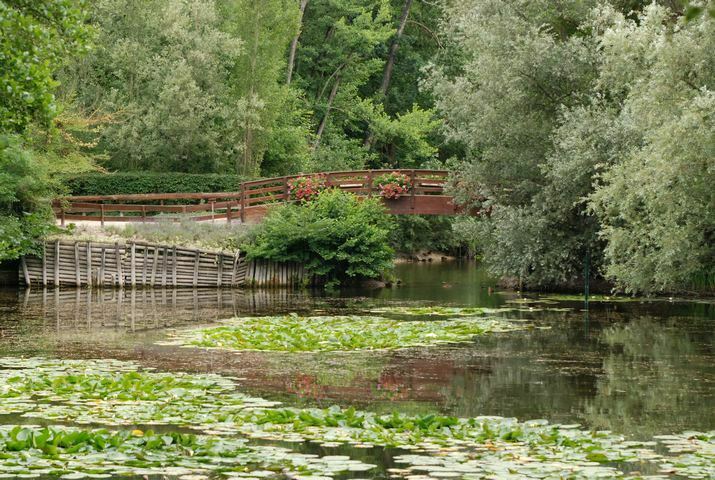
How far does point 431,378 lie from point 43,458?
675 centimetres

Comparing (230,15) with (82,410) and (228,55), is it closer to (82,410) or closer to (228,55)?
(228,55)

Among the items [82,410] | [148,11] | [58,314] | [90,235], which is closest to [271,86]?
[148,11]

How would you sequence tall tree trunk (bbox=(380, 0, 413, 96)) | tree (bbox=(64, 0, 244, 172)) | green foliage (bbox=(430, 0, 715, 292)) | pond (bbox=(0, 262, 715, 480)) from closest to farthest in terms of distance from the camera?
pond (bbox=(0, 262, 715, 480)) < green foliage (bbox=(430, 0, 715, 292)) < tree (bbox=(64, 0, 244, 172)) < tall tree trunk (bbox=(380, 0, 413, 96))

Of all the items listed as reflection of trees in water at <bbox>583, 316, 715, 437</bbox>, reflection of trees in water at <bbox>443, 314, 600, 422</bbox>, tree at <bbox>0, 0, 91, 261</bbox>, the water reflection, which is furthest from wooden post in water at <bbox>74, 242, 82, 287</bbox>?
reflection of trees in water at <bbox>583, 316, 715, 437</bbox>

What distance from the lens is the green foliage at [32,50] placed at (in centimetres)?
1553

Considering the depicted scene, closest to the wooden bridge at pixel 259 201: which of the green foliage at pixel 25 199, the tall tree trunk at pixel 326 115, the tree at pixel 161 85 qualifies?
the green foliage at pixel 25 199

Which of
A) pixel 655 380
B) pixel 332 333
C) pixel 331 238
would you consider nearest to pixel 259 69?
pixel 331 238

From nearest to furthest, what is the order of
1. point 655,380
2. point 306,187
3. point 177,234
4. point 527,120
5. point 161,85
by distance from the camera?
point 655,380 → point 527,120 → point 177,234 → point 306,187 → point 161,85

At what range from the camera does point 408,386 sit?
14.0 m

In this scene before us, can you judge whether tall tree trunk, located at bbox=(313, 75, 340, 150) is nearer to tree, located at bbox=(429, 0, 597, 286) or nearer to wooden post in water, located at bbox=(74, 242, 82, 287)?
wooden post in water, located at bbox=(74, 242, 82, 287)

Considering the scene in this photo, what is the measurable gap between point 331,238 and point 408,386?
2080cm

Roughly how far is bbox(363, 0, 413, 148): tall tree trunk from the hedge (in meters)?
13.8

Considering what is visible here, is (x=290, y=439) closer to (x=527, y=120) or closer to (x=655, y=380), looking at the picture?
(x=655, y=380)

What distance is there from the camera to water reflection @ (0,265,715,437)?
1262 centimetres
